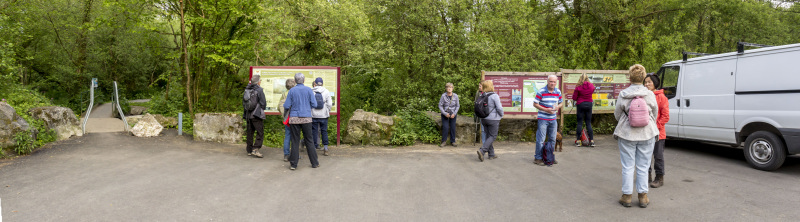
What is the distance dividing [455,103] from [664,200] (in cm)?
530

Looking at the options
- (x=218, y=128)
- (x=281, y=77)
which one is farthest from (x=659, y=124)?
(x=218, y=128)

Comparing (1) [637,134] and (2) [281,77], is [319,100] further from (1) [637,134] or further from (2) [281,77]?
(1) [637,134]

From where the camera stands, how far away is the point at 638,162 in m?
4.99

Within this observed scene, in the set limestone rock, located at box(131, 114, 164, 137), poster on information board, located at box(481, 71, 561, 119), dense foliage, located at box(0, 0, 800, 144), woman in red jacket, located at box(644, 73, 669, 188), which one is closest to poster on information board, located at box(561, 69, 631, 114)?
poster on information board, located at box(481, 71, 561, 119)

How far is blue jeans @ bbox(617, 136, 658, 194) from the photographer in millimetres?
4906

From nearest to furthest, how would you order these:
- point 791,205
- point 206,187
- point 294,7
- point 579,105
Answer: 1. point 791,205
2. point 206,187
3. point 579,105
4. point 294,7

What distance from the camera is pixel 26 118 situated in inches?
335

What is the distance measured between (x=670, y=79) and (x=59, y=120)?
13.2m

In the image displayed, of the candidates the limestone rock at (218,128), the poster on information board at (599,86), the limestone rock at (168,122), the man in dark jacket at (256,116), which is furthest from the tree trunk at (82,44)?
the poster on information board at (599,86)

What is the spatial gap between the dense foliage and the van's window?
12.0 ft

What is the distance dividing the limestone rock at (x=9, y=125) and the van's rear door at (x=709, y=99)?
41.6ft

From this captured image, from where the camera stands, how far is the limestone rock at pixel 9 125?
7.44m

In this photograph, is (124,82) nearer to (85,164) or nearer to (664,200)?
(85,164)

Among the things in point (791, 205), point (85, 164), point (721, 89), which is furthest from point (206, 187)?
point (721, 89)
